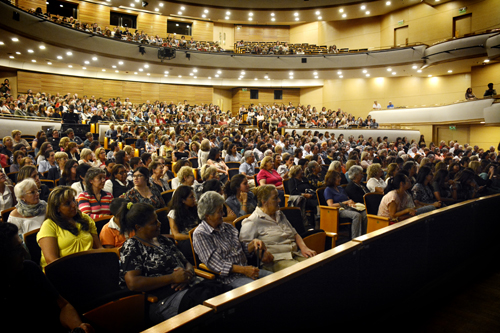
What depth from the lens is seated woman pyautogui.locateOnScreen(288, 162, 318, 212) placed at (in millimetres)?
4938

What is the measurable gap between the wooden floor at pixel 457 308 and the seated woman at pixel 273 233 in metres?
0.80

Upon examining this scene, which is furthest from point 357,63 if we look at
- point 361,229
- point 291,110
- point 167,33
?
point 361,229

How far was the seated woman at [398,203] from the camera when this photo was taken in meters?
3.91

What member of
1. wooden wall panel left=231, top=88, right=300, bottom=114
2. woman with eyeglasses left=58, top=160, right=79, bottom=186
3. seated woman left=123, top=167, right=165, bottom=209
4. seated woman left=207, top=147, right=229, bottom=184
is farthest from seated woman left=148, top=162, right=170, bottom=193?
wooden wall panel left=231, top=88, right=300, bottom=114

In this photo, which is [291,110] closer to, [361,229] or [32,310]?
[361,229]

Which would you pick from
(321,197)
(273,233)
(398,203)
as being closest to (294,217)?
(273,233)

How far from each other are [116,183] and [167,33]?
1937 centimetres

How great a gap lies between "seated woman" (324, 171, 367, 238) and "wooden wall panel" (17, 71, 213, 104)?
1766 cm

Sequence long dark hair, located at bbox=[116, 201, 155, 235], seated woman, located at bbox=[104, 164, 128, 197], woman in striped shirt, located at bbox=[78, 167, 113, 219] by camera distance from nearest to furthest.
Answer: long dark hair, located at bbox=[116, 201, 155, 235] → woman in striped shirt, located at bbox=[78, 167, 113, 219] → seated woman, located at bbox=[104, 164, 128, 197]

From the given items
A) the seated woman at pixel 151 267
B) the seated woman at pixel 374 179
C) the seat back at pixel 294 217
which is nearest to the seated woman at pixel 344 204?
the seated woman at pixel 374 179

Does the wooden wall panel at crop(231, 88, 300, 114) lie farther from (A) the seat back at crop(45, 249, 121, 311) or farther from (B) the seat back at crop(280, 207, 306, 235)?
(A) the seat back at crop(45, 249, 121, 311)

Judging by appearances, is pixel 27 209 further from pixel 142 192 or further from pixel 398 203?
pixel 398 203

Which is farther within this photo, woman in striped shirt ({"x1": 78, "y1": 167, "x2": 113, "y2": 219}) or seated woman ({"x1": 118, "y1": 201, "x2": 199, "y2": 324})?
woman in striped shirt ({"x1": 78, "y1": 167, "x2": 113, "y2": 219})

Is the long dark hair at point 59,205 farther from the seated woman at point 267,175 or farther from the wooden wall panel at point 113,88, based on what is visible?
the wooden wall panel at point 113,88
